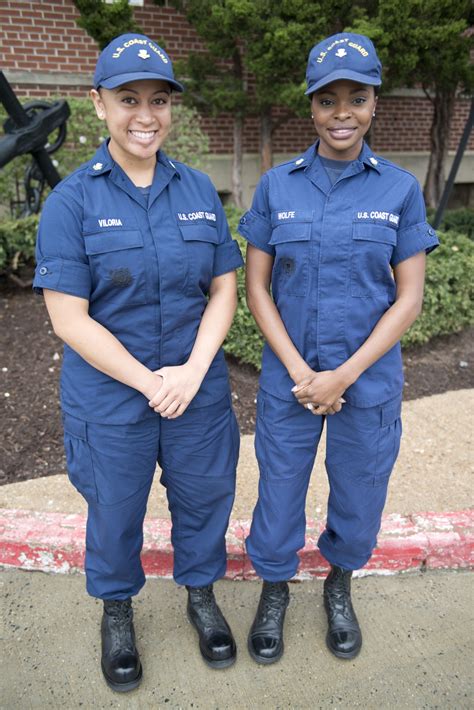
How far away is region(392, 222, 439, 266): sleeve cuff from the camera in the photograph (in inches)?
70.4

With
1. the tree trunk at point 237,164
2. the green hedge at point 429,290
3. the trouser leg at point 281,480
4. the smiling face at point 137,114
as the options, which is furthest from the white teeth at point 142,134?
the tree trunk at point 237,164

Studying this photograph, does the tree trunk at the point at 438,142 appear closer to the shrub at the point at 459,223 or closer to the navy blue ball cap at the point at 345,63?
the shrub at the point at 459,223

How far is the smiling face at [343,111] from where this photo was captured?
1.72 metres

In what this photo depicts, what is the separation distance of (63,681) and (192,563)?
1.84ft

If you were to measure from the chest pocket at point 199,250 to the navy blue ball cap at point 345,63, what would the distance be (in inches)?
19.5

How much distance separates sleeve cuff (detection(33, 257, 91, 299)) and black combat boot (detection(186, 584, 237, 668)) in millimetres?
1191

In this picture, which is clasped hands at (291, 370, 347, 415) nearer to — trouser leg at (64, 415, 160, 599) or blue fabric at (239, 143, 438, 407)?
blue fabric at (239, 143, 438, 407)

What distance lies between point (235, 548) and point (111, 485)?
2.80ft

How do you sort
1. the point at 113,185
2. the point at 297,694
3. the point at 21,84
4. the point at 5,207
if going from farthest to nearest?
the point at 21,84
the point at 5,207
the point at 297,694
the point at 113,185

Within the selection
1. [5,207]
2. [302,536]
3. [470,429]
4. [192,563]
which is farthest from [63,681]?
[5,207]

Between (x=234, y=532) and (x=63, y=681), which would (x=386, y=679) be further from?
(x=63, y=681)

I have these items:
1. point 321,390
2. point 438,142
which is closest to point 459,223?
point 438,142

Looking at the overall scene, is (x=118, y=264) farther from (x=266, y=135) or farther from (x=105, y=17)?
(x=266, y=135)

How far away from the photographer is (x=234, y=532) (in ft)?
8.43
